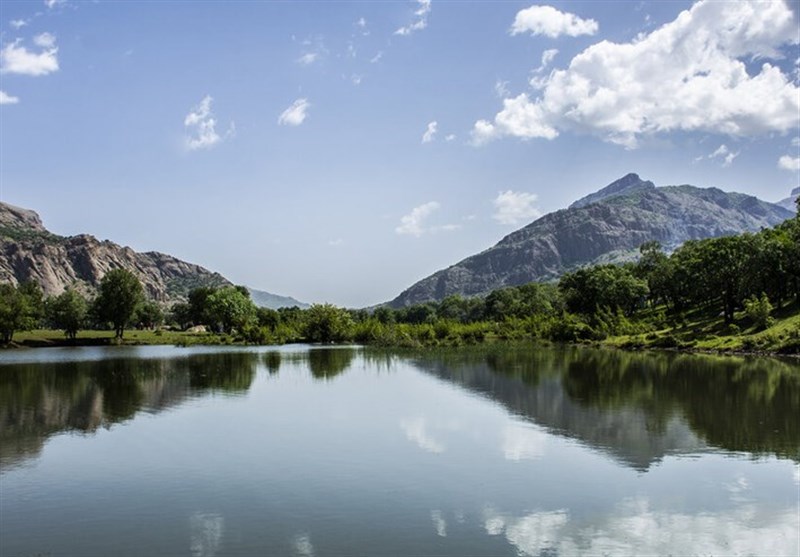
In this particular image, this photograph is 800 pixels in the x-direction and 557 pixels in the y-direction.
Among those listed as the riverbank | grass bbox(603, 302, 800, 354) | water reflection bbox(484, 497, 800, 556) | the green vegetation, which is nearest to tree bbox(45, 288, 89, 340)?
the green vegetation

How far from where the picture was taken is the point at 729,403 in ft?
136

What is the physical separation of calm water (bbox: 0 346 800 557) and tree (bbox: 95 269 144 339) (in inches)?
3665

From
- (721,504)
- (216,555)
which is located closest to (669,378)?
(721,504)

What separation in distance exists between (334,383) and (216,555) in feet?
134

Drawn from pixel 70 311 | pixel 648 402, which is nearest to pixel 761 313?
pixel 648 402

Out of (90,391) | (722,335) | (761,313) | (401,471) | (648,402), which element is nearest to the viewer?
(401,471)

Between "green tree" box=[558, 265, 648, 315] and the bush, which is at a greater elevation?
"green tree" box=[558, 265, 648, 315]

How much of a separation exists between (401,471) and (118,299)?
131 metres

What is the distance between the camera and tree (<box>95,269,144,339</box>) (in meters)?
140

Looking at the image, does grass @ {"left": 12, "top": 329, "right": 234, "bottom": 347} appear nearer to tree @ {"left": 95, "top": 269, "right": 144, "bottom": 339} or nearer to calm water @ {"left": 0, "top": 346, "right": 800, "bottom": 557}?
tree @ {"left": 95, "top": 269, "right": 144, "bottom": 339}

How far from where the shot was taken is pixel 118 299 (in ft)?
458

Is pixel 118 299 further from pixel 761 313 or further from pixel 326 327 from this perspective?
pixel 761 313

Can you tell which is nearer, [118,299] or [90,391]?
[90,391]

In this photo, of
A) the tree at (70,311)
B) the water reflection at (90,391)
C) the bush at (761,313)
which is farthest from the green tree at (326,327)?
the bush at (761,313)
